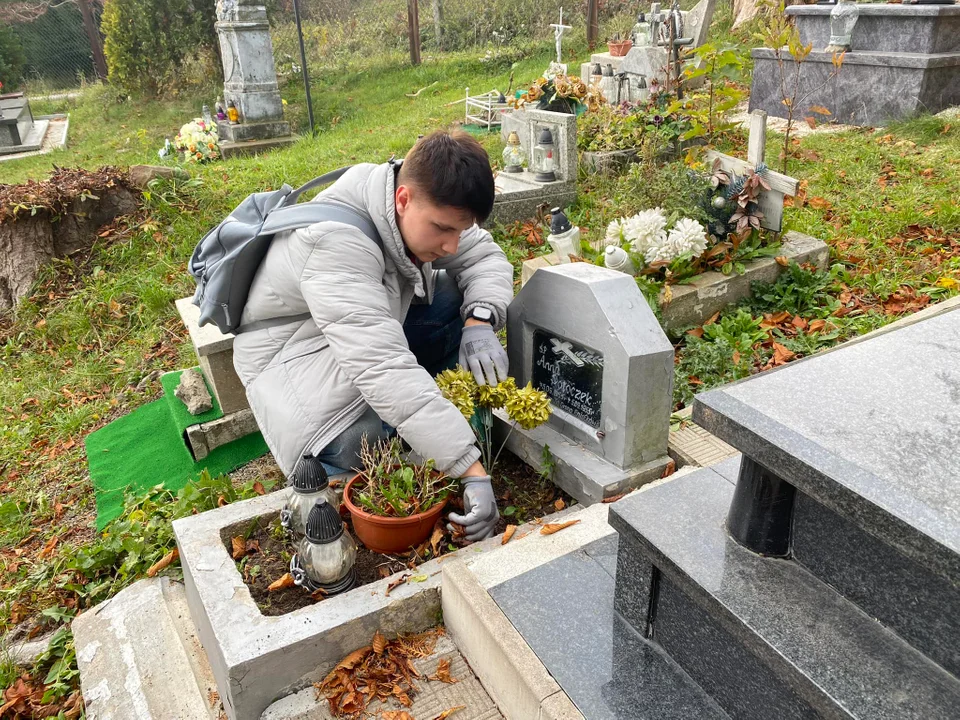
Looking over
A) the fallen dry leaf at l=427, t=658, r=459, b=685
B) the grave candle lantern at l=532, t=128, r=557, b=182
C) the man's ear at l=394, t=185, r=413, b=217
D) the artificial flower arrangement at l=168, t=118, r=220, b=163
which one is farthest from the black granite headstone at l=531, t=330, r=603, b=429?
the artificial flower arrangement at l=168, t=118, r=220, b=163

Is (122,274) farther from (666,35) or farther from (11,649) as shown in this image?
(666,35)

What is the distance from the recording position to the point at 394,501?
2268mm

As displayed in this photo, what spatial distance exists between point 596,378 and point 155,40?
42.3ft

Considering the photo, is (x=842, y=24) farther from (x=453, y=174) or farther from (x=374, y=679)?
(x=374, y=679)

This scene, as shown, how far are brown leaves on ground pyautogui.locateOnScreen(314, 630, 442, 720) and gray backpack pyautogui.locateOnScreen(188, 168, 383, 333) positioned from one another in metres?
1.21

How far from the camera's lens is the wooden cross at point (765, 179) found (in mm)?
4109

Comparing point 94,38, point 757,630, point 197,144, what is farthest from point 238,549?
point 94,38

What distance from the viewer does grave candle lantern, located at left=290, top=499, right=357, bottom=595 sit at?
2100mm

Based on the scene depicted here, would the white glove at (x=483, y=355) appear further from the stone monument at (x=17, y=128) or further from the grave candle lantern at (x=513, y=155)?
the stone monument at (x=17, y=128)

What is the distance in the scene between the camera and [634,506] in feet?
5.70

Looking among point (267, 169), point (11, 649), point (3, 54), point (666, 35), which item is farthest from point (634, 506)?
point (3, 54)

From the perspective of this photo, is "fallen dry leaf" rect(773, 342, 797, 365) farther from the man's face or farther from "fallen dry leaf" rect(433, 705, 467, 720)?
"fallen dry leaf" rect(433, 705, 467, 720)

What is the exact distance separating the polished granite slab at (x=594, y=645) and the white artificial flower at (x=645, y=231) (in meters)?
2.21

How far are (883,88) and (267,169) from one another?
6.40 meters
